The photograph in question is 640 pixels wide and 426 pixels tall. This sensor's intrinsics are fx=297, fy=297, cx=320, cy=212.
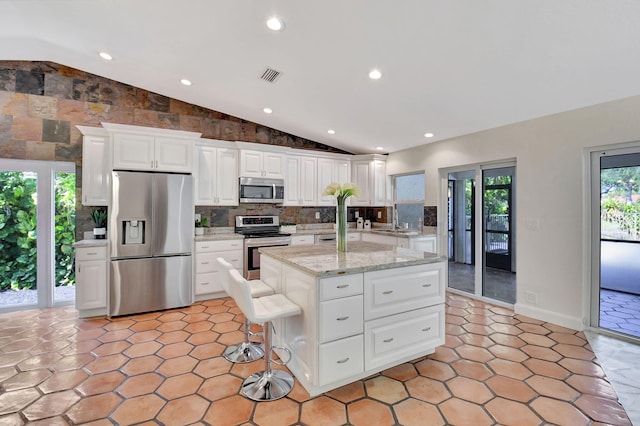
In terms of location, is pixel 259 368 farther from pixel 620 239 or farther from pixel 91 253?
pixel 620 239

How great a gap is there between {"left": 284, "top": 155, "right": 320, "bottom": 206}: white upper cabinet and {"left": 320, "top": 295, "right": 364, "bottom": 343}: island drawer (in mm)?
3441

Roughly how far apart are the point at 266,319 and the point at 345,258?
32.5 inches

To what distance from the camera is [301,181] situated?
5.59 metres

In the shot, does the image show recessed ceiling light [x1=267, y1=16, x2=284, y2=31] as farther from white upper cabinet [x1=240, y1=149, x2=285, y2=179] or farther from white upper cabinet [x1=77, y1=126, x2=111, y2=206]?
white upper cabinet [x1=77, y1=126, x2=111, y2=206]

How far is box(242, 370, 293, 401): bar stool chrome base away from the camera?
84.7 inches

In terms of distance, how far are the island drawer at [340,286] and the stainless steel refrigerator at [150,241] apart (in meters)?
2.81

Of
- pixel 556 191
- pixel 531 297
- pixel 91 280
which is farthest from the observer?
pixel 91 280

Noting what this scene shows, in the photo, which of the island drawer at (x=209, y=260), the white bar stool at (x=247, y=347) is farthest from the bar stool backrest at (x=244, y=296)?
the island drawer at (x=209, y=260)

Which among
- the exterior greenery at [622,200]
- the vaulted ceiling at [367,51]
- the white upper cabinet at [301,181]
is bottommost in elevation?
the exterior greenery at [622,200]

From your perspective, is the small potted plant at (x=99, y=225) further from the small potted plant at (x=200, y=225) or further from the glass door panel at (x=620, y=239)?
the glass door panel at (x=620, y=239)

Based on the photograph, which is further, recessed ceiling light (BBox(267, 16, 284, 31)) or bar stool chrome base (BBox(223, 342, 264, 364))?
bar stool chrome base (BBox(223, 342, 264, 364))

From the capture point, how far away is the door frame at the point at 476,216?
13.5 ft

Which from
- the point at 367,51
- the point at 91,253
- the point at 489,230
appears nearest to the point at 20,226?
the point at 91,253

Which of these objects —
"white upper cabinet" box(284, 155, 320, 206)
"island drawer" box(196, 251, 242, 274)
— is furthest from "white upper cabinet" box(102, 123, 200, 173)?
"white upper cabinet" box(284, 155, 320, 206)
